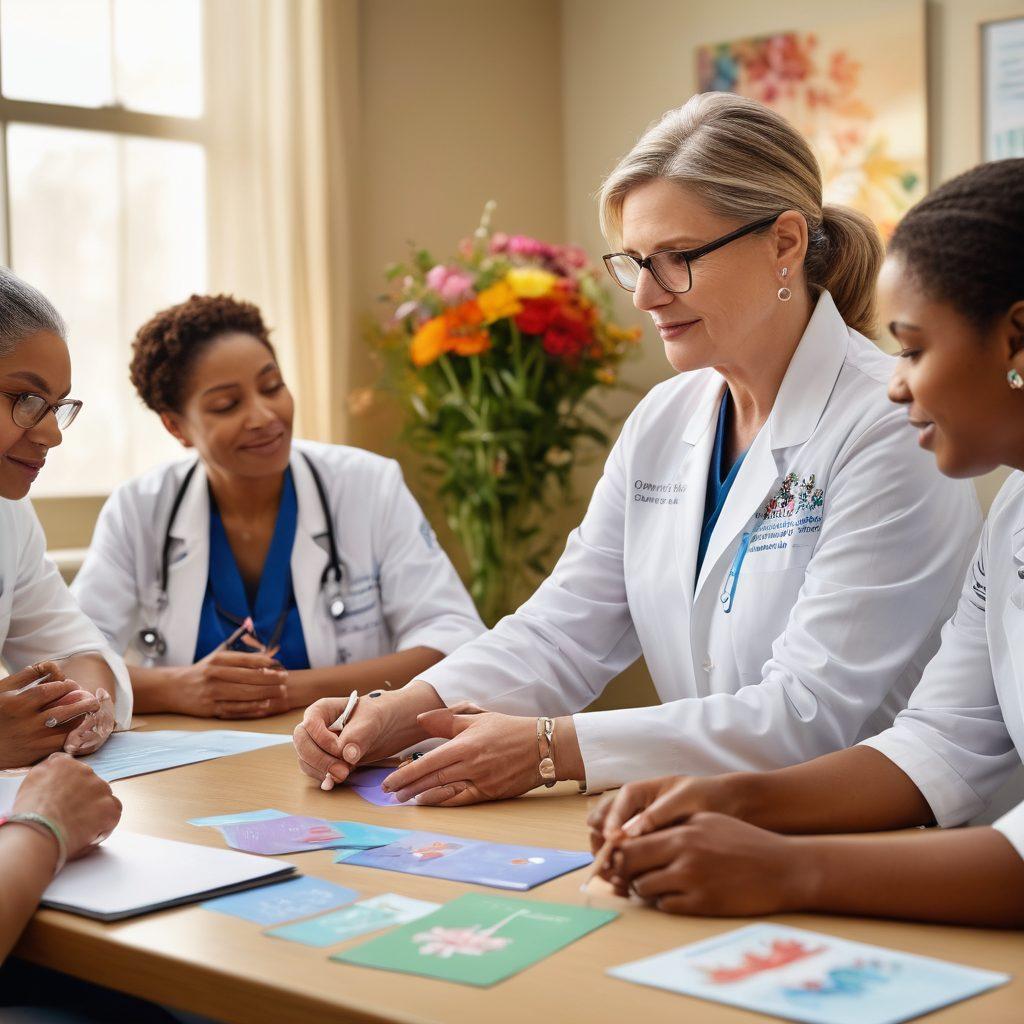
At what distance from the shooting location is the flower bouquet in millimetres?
3639

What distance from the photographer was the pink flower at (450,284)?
364 centimetres

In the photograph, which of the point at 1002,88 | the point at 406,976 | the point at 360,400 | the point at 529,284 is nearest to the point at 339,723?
the point at 406,976

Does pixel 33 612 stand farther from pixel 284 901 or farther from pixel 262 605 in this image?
pixel 284 901

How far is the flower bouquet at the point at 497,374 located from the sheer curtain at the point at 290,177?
21 cm

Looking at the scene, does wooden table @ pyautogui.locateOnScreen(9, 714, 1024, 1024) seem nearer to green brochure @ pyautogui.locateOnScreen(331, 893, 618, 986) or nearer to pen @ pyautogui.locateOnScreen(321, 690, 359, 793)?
green brochure @ pyautogui.locateOnScreen(331, 893, 618, 986)

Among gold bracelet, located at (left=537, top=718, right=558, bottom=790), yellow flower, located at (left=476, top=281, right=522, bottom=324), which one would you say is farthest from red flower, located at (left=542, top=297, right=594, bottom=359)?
gold bracelet, located at (left=537, top=718, right=558, bottom=790)

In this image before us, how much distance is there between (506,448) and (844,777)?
2.40 meters

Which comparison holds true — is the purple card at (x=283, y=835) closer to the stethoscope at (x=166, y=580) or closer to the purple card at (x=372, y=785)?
the purple card at (x=372, y=785)

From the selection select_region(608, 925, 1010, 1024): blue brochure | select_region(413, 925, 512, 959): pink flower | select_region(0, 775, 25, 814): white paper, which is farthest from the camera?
select_region(0, 775, 25, 814): white paper

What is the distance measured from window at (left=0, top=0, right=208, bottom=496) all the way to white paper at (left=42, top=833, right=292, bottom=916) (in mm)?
2162

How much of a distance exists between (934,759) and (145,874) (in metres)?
0.85

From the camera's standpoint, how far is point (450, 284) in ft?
12.0

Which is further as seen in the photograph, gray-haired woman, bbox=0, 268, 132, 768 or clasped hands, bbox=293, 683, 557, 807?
gray-haired woman, bbox=0, 268, 132, 768

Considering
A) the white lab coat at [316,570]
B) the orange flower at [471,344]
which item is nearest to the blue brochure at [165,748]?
the white lab coat at [316,570]
